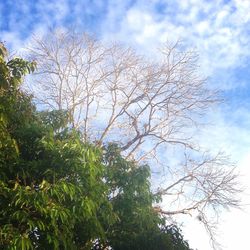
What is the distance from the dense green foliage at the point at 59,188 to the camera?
5902mm

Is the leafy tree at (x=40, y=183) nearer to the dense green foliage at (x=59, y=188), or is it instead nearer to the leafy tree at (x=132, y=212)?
the dense green foliage at (x=59, y=188)

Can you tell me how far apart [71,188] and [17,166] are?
1.34 metres

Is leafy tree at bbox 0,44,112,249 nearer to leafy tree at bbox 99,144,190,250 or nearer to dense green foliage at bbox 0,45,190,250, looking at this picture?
dense green foliage at bbox 0,45,190,250

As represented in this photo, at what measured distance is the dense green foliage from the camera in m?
5.90

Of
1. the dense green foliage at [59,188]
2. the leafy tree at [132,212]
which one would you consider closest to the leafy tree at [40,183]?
the dense green foliage at [59,188]

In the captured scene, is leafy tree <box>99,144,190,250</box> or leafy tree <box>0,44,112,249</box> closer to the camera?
leafy tree <box>0,44,112,249</box>

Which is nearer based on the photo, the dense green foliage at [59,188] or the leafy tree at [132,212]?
the dense green foliage at [59,188]

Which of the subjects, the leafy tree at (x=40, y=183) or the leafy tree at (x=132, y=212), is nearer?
the leafy tree at (x=40, y=183)

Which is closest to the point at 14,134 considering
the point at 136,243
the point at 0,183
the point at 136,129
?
the point at 0,183

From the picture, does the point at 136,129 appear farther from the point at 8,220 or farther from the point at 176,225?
the point at 8,220

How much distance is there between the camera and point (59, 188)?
606cm

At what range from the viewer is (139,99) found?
49.5ft

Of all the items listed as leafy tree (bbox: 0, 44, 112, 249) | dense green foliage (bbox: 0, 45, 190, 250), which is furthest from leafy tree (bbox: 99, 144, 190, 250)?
leafy tree (bbox: 0, 44, 112, 249)

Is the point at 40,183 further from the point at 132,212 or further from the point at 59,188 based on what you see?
the point at 132,212
